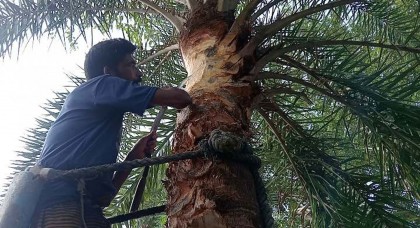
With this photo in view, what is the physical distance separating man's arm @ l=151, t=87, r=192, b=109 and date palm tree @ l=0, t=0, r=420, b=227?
0.31 feet

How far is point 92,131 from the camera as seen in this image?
2566mm

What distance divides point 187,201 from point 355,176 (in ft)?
6.27

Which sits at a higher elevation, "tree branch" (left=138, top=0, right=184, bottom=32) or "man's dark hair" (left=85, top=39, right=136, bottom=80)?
"tree branch" (left=138, top=0, right=184, bottom=32)

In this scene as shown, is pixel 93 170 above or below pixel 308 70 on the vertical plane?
below

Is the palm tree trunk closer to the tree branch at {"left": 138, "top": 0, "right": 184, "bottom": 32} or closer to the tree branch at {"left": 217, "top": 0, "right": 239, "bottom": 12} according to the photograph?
the tree branch at {"left": 217, "top": 0, "right": 239, "bottom": 12}

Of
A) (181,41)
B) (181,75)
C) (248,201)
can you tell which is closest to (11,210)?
(248,201)

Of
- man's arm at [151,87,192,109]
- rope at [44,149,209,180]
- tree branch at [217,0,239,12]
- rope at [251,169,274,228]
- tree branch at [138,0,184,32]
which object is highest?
tree branch at [138,0,184,32]

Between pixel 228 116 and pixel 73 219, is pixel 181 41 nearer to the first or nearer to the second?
pixel 228 116

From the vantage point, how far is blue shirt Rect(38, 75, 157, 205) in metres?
2.48

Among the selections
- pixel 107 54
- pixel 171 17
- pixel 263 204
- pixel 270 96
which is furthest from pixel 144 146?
pixel 270 96

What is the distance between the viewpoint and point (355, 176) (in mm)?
4004

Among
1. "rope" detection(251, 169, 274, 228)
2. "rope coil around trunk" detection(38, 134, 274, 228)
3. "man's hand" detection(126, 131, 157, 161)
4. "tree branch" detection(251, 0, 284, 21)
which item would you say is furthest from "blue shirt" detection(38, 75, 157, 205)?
"tree branch" detection(251, 0, 284, 21)

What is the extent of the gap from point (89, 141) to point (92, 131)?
0.05 m

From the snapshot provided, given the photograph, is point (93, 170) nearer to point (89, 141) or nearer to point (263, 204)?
point (89, 141)
